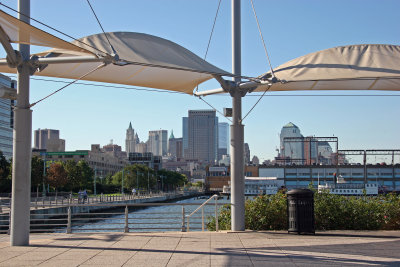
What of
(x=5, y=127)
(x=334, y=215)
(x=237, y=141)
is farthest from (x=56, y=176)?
(x=5, y=127)

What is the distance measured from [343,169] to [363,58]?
13304 cm

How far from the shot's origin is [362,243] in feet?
38.0

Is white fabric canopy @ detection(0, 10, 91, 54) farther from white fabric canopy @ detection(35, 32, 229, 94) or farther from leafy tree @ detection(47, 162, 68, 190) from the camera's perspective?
leafy tree @ detection(47, 162, 68, 190)

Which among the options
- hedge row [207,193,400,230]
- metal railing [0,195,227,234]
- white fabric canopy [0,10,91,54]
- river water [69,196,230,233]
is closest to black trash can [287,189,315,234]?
hedge row [207,193,400,230]

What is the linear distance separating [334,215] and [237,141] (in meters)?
4.07

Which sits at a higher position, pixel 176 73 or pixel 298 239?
pixel 176 73

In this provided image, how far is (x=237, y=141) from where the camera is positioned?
14.1m

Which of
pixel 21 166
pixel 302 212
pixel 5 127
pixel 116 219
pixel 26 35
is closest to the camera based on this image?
pixel 26 35

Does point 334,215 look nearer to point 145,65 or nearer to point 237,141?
point 237,141

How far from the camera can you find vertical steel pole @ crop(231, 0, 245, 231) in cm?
1398

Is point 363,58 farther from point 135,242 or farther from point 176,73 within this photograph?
point 135,242

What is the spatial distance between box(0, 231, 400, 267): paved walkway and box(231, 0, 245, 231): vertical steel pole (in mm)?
774

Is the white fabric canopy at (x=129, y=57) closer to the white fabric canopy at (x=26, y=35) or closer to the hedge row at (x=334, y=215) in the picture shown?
the white fabric canopy at (x=26, y=35)

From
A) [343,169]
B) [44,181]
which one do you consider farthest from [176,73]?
[343,169]
